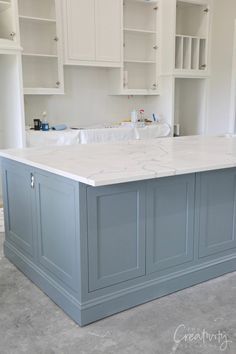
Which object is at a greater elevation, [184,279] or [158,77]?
[158,77]

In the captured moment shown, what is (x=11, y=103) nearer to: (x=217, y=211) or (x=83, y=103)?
(x=83, y=103)

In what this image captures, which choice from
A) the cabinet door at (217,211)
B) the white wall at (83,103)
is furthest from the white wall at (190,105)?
the cabinet door at (217,211)

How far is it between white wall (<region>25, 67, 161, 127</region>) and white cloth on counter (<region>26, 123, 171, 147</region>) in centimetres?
51

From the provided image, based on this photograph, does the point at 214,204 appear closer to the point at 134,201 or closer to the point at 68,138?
the point at 134,201

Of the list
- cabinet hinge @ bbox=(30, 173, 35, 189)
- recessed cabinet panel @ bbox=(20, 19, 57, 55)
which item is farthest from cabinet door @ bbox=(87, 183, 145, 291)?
recessed cabinet panel @ bbox=(20, 19, 57, 55)

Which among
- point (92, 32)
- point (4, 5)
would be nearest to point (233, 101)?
point (92, 32)

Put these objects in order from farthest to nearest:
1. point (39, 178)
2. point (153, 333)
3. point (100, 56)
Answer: point (100, 56), point (39, 178), point (153, 333)

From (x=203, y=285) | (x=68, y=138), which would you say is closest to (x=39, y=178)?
(x=203, y=285)

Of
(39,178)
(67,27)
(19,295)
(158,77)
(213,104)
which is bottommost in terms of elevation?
(19,295)

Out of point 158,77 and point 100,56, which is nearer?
point 100,56

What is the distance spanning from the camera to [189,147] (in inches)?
120

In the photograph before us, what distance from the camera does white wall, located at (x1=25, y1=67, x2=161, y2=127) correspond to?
467cm

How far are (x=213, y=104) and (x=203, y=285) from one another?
352cm

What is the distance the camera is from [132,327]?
213cm
